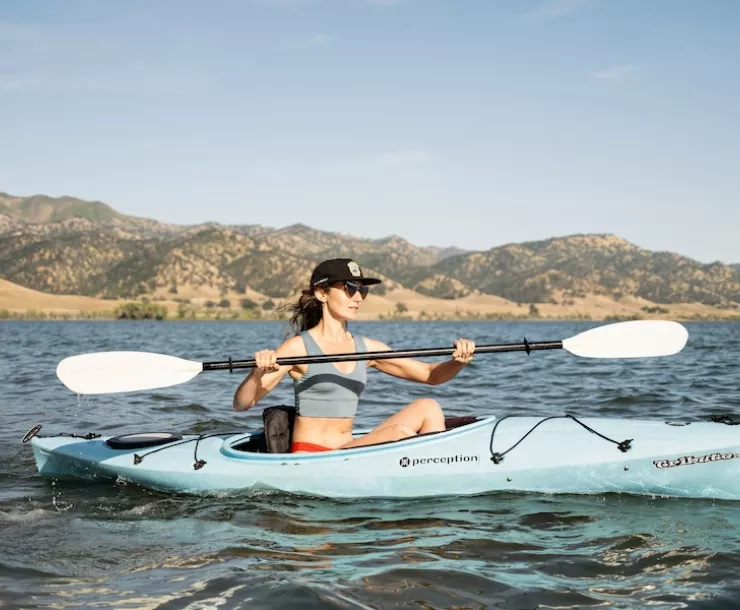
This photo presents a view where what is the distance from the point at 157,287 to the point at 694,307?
262ft

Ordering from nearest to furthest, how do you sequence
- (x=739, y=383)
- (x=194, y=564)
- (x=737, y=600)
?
(x=737, y=600) → (x=194, y=564) → (x=739, y=383)

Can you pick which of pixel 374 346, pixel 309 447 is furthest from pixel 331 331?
pixel 309 447

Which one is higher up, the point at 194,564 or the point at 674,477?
the point at 674,477

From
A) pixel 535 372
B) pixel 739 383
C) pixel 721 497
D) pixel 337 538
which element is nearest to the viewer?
pixel 337 538

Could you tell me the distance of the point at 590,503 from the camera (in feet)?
17.6

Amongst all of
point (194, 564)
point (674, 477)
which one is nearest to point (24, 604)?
point (194, 564)

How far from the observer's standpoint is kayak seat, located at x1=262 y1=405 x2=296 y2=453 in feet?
18.7

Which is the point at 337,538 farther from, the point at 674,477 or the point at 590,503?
the point at 674,477

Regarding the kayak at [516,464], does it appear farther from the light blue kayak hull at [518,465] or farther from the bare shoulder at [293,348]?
the bare shoulder at [293,348]

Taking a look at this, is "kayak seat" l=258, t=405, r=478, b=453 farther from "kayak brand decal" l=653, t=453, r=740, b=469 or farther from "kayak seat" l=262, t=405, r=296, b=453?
"kayak brand decal" l=653, t=453, r=740, b=469

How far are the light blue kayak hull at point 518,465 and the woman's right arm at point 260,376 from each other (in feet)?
1.89

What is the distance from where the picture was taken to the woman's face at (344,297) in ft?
17.1

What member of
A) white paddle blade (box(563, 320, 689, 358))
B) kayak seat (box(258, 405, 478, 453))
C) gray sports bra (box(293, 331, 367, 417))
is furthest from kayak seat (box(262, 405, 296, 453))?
white paddle blade (box(563, 320, 689, 358))

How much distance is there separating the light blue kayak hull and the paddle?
0.58 metres
